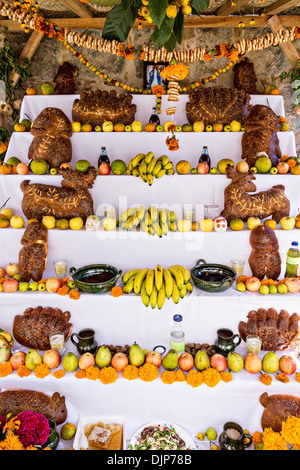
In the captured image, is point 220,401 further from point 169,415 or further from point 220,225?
point 220,225

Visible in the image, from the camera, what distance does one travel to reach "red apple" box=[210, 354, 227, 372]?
2.10 meters

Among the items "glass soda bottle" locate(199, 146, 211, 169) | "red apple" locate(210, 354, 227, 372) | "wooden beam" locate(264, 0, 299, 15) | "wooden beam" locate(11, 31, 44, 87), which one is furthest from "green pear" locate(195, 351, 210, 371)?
"wooden beam" locate(11, 31, 44, 87)

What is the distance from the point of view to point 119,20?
3.79 ft

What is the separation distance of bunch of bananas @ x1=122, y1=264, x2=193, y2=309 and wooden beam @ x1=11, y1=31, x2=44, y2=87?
235 centimetres

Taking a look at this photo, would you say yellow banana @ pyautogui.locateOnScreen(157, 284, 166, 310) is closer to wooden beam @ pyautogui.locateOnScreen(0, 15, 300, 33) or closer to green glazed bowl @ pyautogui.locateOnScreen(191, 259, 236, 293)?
green glazed bowl @ pyautogui.locateOnScreen(191, 259, 236, 293)

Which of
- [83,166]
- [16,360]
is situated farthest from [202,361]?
[83,166]

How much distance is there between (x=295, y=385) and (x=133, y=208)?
1612mm

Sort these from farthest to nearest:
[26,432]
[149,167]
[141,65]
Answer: [141,65] < [149,167] < [26,432]

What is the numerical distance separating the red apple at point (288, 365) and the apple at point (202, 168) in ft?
4.69

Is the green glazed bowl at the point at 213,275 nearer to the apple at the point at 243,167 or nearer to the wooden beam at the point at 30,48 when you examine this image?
the apple at the point at 243,167

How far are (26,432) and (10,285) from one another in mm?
929

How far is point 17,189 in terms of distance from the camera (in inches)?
105

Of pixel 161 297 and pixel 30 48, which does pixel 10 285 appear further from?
pixel 30 48
